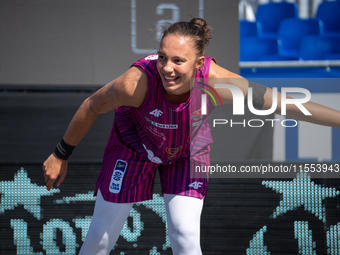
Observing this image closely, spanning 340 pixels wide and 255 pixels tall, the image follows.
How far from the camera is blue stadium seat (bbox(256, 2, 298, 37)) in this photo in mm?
5055

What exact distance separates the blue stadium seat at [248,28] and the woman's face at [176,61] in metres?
3.85

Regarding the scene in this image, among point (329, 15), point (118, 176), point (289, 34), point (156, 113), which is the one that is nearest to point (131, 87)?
point (156, 113)

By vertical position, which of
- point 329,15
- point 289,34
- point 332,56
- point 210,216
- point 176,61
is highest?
point 329,15

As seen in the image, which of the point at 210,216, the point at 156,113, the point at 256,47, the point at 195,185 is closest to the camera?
the point at 156,113

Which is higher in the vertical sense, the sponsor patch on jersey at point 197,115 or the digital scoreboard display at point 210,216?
the sponsor patch on jersey at point 197,115

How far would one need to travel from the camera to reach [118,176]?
1.46 metres

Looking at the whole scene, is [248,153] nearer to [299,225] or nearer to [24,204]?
[299,225]

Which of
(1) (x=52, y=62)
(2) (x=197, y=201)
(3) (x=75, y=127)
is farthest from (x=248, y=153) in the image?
(1) (x=52, y=62)

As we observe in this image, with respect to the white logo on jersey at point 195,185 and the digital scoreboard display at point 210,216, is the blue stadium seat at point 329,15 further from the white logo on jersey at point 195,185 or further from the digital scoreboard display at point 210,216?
the white logo on jersey at point 195,185

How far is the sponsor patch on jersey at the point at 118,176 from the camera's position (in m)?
1.44

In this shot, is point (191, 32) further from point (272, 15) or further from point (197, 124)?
point (272, 15)

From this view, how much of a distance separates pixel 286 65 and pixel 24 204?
3.25 metres

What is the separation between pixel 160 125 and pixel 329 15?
451 centimetres
